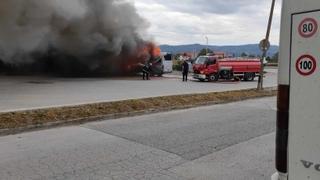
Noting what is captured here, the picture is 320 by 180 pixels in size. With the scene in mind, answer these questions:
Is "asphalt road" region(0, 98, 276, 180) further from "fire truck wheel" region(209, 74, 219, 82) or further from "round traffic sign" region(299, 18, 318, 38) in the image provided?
"fire truck wheel" region(209, 74, 219, 82)

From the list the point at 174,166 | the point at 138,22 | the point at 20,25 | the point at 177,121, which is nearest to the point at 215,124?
the point at 177,121

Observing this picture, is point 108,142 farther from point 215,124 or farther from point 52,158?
point 215,124

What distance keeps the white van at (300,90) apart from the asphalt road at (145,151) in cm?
331

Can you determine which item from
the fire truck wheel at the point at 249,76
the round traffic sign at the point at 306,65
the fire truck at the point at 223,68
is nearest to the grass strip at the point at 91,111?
the round traffic sign at the point at 306,65

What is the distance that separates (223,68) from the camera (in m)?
34.7

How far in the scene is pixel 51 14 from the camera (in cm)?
2873

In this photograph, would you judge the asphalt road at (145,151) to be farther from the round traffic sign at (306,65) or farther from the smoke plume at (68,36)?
the smoke plume at (68,36)

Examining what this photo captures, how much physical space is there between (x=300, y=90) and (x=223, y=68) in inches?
1271

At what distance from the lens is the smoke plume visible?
2745 cm

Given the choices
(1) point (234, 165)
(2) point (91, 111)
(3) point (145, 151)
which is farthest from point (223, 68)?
(1) point (234, 165)

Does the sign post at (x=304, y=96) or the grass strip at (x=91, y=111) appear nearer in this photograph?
the sign post at (x=304, y=96)

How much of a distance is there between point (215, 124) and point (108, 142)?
345 cm

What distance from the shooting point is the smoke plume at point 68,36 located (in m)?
27.5

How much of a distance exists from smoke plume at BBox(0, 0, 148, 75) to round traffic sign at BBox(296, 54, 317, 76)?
24937 mm
